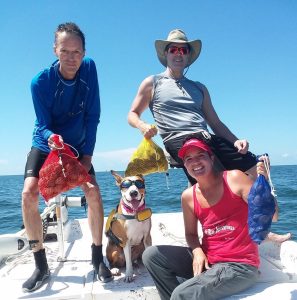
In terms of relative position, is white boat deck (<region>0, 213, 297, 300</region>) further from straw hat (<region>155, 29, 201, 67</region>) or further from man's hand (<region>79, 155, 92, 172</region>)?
straw hat (<region>155, 29, 201, 67</region>)

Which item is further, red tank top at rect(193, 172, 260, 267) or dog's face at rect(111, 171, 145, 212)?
dog's face at rect(111, 171, 145, 212)

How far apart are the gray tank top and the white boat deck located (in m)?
1.44

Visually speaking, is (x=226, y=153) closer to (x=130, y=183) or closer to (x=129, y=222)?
(x=130, y=183)

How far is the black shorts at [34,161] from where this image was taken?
10.3 ft

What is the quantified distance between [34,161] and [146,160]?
1.09m

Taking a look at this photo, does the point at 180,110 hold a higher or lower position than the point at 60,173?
higher

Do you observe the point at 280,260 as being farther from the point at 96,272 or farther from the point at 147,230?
the point at 96,272

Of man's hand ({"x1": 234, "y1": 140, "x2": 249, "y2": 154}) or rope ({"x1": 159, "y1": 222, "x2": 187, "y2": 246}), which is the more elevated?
man's hand ({"x1": 234, "y1": 140, "x2": 249, "y2": 154})

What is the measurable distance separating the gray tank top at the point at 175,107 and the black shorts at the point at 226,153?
10 centimetres

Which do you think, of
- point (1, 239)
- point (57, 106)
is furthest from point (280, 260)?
point (1, 239)


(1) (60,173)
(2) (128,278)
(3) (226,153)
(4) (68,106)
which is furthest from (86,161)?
(3) (226,153)

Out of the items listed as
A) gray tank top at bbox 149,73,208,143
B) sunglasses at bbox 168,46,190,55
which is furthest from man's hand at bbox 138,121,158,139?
sunglasses at bbox 168,46,190,55

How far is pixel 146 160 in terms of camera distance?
11.0 ft

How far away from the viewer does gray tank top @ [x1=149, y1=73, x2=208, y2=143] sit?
334 cm
